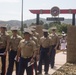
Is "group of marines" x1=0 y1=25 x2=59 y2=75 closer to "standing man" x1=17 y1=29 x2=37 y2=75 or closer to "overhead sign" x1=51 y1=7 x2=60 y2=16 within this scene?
"standing man" x1=17 y1=29 x2=37 y2=75

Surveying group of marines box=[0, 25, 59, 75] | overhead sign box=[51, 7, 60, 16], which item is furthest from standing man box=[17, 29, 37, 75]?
overhead sign box=[51, 7, 60, 16]

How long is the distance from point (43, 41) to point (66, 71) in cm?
274

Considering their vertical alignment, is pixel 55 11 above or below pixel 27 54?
above

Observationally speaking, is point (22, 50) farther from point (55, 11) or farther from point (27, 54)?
point (55, 11)

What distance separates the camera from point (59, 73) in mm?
13719

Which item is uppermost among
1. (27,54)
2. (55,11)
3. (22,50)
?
(55,11)

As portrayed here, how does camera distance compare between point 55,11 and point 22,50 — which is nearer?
point 22,50

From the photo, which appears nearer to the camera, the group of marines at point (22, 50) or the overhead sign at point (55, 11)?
the group of marines at point (22, 50)

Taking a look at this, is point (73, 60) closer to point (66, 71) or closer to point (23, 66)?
point (66, 71)

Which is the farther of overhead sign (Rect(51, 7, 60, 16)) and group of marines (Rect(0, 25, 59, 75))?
overhead sign (Rect(51, 7, 60, 16))

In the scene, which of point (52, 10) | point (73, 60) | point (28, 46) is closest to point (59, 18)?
point (52, 10)

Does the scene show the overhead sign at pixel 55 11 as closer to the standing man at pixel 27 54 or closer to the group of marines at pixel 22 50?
the group of marines at pixel 22 50

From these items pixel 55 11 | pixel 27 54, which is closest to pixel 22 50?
pixel 27 54

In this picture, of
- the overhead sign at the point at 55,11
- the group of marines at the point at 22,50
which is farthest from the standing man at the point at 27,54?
the overhead sign at the point at 55,11
